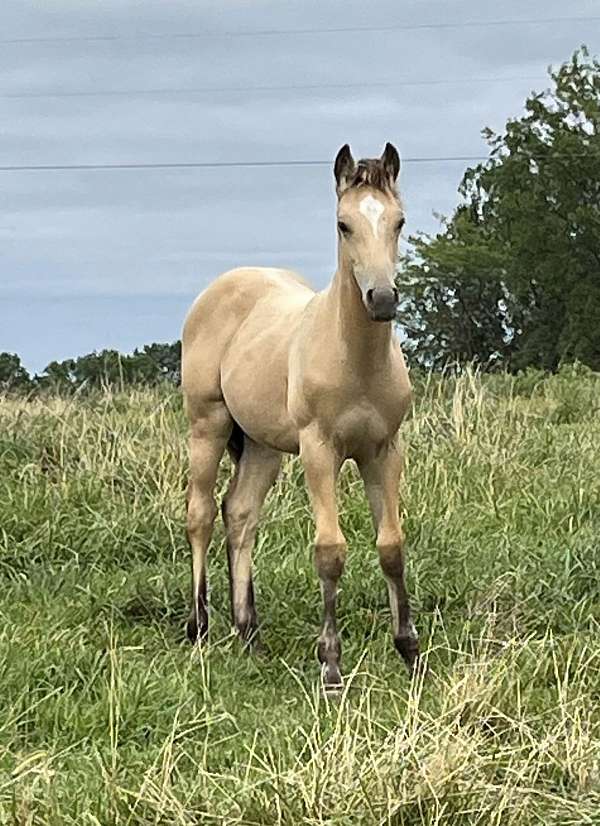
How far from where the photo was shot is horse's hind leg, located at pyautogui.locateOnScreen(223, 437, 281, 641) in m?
6.41

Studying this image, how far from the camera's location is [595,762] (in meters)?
3.75

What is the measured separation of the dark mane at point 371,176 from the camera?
5.11m

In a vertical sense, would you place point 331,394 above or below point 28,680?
above

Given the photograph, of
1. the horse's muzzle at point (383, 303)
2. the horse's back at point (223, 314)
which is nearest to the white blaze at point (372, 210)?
the horse's muzzle at point (383, 303)

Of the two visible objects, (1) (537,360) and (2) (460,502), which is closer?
(2) (460,502)

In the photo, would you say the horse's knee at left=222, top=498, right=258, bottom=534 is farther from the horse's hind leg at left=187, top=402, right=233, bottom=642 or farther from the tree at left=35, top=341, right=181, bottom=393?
the tree at left=35, top=341, right=181, bottom=393

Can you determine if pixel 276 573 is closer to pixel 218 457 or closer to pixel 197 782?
pixel 218 457

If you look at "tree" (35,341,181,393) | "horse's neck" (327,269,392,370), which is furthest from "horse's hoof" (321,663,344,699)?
"tree" (35,341,181,393)

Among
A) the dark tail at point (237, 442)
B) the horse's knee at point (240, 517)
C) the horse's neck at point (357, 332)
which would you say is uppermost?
the horse's neck at point (357, 332)

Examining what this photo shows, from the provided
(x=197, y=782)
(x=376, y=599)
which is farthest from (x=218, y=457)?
(x=197, y=782)

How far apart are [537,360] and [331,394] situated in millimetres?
40767

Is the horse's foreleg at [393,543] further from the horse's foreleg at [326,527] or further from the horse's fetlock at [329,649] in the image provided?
the horse's fetlock at [329,649]

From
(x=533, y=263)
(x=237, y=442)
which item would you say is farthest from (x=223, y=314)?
(x=533, y=263)

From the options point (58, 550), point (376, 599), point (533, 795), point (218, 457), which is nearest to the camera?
point (533, 795)
